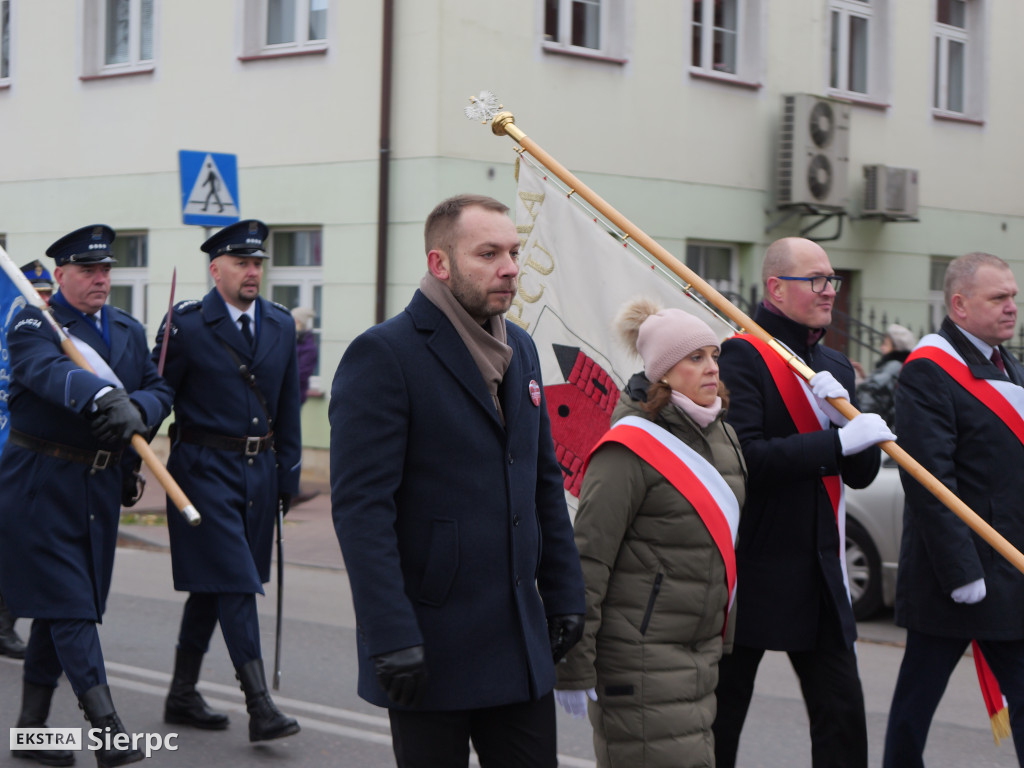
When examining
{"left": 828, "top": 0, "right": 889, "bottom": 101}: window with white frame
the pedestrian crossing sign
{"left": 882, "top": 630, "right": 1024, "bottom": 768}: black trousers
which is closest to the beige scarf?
{"left": 882, "top": 630, "right": 1024, "bottom": 768}: black trousers

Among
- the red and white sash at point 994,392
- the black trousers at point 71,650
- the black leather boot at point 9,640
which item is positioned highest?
the red and white sash at point 994,392

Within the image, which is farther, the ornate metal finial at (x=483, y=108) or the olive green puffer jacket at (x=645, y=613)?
the ornate metal finial at (x=483, y=108)

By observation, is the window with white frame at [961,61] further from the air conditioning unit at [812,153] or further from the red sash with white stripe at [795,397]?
the red sash with white stripe at [795,397]

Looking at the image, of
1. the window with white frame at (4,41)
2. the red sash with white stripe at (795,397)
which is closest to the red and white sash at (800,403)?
the red sash with white stripe at (795,397)

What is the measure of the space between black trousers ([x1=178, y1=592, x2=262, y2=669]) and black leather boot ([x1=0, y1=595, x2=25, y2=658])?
5.39ft

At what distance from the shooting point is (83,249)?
5645 millimetres

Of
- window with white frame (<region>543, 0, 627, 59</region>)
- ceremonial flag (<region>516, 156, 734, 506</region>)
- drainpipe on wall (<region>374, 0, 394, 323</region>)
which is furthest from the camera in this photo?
window with white frame (<region>543, 0, 627, 59</region>)

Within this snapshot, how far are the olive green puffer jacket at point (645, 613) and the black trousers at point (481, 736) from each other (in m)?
0.34

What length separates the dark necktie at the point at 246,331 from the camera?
6.18 m

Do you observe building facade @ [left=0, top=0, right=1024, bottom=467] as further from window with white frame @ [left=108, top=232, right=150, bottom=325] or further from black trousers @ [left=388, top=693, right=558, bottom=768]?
black trousers @ [left=388, top=693, right=558, bottom=768]

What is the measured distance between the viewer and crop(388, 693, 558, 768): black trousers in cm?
347

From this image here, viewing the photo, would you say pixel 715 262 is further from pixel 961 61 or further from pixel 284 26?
pixel 284 26

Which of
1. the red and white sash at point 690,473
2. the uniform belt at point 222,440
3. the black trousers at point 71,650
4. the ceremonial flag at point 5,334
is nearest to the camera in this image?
the red and white sash at point 690,473

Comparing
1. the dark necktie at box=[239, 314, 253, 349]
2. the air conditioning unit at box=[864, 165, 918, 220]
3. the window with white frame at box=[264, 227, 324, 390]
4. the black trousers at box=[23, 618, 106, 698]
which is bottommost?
the black trousers at box=[23, 618, 106, 698]
